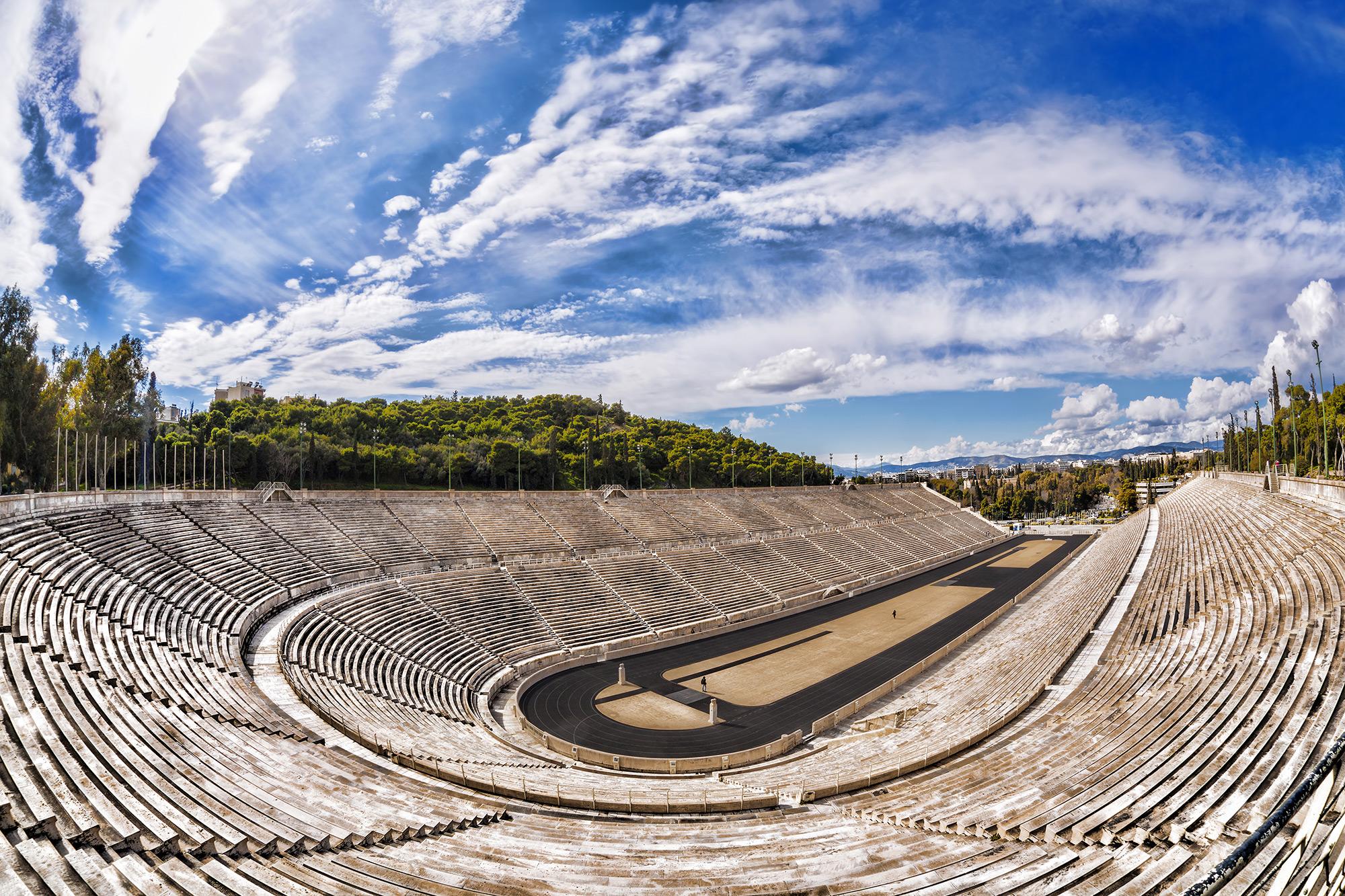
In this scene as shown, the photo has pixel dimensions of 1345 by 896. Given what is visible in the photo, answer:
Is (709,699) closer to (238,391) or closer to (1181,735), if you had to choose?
(1181,735)

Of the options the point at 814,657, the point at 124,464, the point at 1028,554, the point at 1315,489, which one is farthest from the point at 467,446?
the point at 1315,489

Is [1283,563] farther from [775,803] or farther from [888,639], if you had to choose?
[775,803]

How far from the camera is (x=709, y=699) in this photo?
24.0m

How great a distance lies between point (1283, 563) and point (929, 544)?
1626 inches

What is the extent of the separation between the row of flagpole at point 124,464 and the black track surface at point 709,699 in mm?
28350

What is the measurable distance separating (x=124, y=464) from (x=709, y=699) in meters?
43.1

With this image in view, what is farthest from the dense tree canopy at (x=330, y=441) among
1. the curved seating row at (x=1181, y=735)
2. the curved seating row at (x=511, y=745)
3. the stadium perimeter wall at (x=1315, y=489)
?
the stadium perimeter wall at (x=1315, y=489)

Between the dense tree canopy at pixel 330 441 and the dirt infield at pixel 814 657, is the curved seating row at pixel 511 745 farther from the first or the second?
the dense tree canopy at pixel 330 441

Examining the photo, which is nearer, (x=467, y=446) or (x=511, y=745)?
(x=511, y=745)

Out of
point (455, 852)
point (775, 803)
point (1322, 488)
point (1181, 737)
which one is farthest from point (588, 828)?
point (1322, 488)

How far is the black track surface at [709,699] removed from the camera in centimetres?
2031

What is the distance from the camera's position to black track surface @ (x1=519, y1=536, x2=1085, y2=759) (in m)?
20.3

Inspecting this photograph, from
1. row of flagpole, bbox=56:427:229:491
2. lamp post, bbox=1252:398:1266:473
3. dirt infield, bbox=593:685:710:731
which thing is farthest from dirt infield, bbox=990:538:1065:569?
row of flagpole, bbox=56:427:229:491

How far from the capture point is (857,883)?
366 inches
